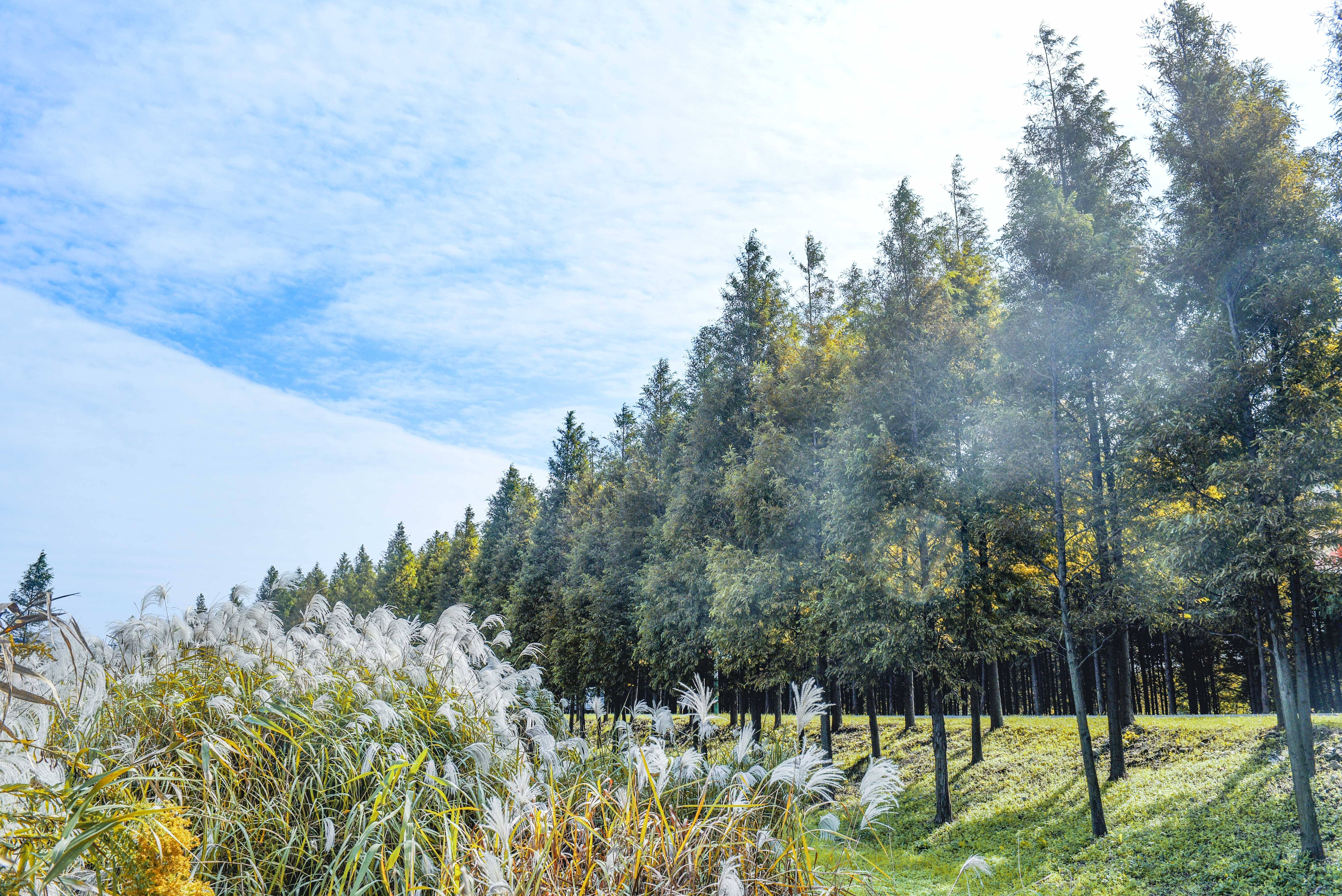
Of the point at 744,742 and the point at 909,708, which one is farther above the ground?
the point at 744,742

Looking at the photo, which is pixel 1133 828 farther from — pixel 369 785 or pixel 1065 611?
pixel 369 785

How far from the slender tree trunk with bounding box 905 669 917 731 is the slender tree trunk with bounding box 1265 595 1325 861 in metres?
9.82

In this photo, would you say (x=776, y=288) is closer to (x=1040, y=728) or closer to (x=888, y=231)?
(x=888, y=231)

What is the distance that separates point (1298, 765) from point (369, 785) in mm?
10885

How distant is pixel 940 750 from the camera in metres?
13.3

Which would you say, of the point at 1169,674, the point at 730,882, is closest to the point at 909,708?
the point at 1169,674

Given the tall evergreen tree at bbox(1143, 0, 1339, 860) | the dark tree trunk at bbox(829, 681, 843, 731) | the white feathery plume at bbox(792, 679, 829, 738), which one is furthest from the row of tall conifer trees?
the white feathery plume at bbox(792, 679, 829, 738)

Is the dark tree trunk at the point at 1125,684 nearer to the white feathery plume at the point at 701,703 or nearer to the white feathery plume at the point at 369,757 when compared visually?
the white feathery plume at the point at 701,703

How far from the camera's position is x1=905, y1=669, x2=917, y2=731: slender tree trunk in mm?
19875

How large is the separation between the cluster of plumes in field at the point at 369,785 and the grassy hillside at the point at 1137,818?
2411 mm

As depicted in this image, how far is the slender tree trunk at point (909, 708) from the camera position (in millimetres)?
19875

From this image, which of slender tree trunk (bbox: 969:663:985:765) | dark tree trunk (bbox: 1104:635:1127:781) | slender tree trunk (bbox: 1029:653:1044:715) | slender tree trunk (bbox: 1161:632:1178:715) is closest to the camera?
dark tree trunk (bbox: 1104:635:1127:781)

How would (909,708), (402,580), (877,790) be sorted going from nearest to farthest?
(877,790)
(909,708)
(402,580)

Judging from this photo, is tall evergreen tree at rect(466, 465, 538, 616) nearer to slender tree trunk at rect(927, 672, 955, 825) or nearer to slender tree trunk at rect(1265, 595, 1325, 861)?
slender tree trunk at rect(927, 672, 955, 825)
